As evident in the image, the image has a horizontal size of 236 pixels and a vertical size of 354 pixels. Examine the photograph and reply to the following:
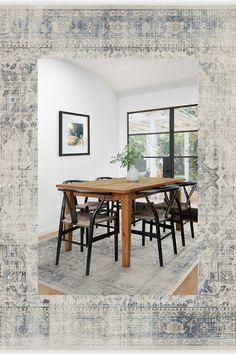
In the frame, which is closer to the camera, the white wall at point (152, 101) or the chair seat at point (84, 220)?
the chair seat at point (84, 220)

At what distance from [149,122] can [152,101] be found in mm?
340

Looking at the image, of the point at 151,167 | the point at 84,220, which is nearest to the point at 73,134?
the point at 151,167

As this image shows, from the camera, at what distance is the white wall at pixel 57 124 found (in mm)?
3141

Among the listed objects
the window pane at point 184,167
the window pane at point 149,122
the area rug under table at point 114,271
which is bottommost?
the area rug under table at point 114,271

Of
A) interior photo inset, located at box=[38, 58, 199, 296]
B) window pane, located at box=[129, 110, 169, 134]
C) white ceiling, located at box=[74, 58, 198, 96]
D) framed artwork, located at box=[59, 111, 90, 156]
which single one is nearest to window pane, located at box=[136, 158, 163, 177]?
interior photo inset, located at box=[38, 58, 199, 296]

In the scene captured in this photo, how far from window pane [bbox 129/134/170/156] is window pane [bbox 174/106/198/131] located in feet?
0.87

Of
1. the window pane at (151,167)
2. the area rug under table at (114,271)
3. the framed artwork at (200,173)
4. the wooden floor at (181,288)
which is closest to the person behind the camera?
the framed artwork at (200,173)

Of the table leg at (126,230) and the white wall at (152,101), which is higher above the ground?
the white wall at (152,101)

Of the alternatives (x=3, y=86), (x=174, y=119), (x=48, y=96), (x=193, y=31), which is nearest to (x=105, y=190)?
(x=3, y=86)

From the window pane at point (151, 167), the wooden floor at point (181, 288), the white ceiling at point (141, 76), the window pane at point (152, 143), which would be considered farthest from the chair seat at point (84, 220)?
the window pane at point (152, 143)

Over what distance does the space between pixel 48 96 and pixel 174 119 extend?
195 cm

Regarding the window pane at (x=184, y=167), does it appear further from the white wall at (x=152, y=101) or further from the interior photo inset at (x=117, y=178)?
the white wall at (x=152, y=101)

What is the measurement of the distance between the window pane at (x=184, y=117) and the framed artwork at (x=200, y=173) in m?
2.53

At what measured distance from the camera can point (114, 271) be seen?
203 cm
